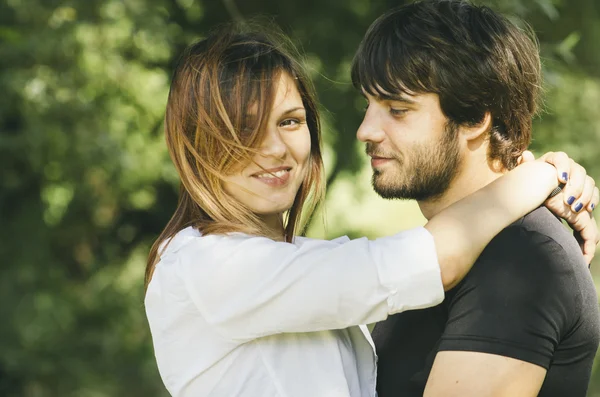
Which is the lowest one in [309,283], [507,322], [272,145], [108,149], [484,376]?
[108,149]

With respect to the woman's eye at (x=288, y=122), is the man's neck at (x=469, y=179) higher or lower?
lower

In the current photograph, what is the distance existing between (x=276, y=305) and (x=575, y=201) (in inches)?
35.5

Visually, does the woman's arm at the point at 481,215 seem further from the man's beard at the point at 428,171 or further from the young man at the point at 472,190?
the man's beard at the point at 428,171

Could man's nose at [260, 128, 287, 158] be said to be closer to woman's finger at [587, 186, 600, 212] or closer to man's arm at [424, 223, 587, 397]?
man's arm at [424, 223, 587, 397]

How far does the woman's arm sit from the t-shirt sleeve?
4 centimetres

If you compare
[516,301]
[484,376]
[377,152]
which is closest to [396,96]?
[377,152]

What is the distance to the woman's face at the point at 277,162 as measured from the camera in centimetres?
246

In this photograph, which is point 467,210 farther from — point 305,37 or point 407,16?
point 305,37

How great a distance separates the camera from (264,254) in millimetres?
2197

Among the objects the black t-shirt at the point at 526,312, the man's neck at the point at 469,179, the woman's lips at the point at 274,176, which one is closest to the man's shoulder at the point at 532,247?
the black t-shirt at the point at 526,312

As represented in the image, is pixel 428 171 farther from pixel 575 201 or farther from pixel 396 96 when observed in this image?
pixel 575 201

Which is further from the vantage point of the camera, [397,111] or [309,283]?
[397,111]

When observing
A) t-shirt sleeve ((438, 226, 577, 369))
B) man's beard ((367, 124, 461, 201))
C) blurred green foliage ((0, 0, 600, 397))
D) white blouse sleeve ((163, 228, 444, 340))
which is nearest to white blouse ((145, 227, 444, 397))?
white blouse sleeve ((163, 228, 444, 340))

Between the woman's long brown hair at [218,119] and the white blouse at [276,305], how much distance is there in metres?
0.12
